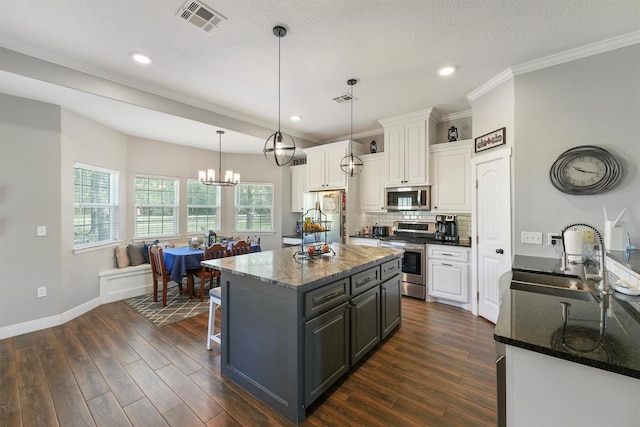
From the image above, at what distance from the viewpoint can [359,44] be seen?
2557 millimetres

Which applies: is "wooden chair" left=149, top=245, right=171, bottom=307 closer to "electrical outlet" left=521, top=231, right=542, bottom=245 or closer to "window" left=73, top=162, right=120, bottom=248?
"window" left=73, top=162, right=120, bottom=248

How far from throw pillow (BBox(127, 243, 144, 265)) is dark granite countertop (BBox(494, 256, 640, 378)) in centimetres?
526

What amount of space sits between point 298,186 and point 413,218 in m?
2.73

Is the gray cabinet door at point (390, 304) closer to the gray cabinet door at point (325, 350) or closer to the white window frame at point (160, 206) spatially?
the gray cabinet door at point (325, 350)

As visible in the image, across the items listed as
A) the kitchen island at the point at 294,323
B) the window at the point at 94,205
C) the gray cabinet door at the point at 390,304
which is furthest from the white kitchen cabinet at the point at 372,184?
the window at the point at 94,205

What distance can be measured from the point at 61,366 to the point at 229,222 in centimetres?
388

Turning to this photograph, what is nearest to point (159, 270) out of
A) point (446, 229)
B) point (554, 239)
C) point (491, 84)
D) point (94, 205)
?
point (94, 205)

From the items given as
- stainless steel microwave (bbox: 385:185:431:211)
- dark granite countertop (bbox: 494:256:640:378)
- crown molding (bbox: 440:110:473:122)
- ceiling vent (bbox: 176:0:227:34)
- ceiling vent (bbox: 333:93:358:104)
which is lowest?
dark granite countertop (bbox: 494:256:640:378)

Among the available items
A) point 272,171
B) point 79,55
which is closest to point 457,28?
point 79,55

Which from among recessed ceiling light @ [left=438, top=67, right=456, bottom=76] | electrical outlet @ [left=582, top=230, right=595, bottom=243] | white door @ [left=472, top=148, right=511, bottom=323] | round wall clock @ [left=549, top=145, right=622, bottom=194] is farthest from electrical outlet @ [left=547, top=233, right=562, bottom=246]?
recessed ceiling light @ [left=438, top=67, right=456, bottom=76]

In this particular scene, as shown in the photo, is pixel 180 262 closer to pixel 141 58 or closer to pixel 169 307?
pixel 169 307

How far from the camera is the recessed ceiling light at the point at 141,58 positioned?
2.69 metres

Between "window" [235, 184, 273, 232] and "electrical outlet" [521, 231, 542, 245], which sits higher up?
"window" [235, 184, 273, 232]

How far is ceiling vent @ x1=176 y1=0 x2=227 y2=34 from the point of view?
2076mm
